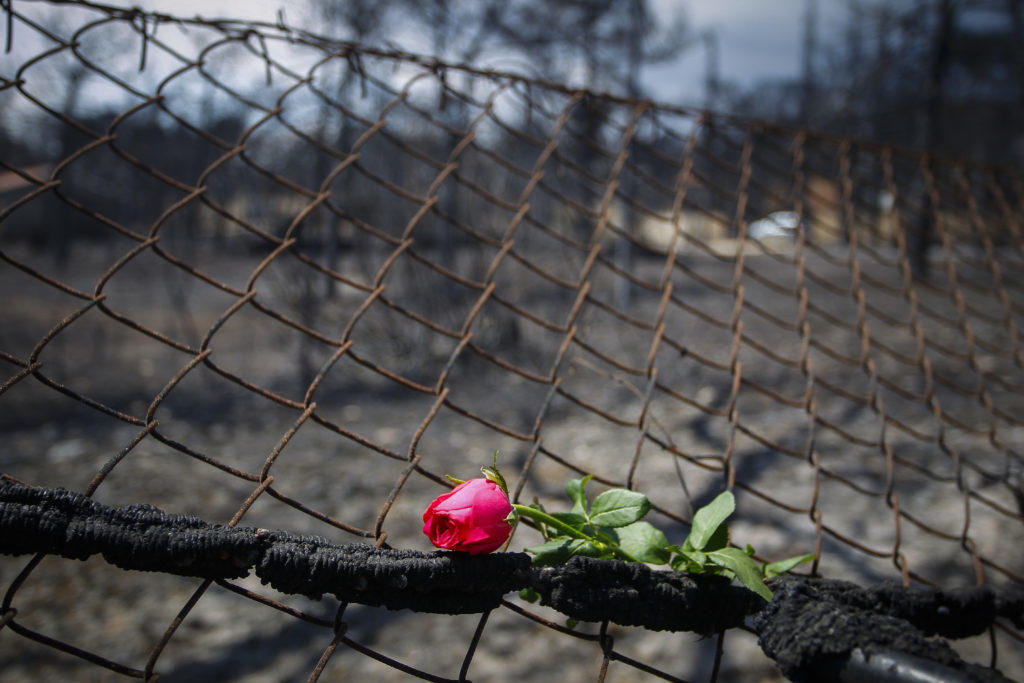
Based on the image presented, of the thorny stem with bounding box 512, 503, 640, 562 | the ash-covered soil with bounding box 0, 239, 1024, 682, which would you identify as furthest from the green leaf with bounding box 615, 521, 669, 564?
the ash-covered soil with bounding box 0, 239, 1024, 682

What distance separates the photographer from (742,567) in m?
0.75

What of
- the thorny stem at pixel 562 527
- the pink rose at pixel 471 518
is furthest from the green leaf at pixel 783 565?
the pink rose at pixel 471 518

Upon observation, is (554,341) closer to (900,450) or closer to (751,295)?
(900,450)

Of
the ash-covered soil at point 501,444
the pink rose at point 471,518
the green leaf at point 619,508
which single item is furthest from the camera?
the ash-covered soil at point 501,444

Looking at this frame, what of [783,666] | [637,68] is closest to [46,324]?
[637,68]

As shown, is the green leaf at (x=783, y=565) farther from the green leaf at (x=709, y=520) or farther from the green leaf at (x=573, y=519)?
the green leaf at (x=573, y=519)

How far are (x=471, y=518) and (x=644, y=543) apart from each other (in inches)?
9.6

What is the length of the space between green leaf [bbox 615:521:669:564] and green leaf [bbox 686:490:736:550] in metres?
0.04

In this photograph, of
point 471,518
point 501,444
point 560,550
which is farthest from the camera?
point 501,444

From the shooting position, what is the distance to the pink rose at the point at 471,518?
65cm

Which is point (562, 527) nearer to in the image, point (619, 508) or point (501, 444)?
point (619, 508)

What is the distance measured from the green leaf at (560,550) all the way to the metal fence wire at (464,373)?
7 centimetres

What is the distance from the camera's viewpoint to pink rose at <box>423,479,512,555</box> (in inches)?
25.5

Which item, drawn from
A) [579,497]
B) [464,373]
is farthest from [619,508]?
[464,373]
